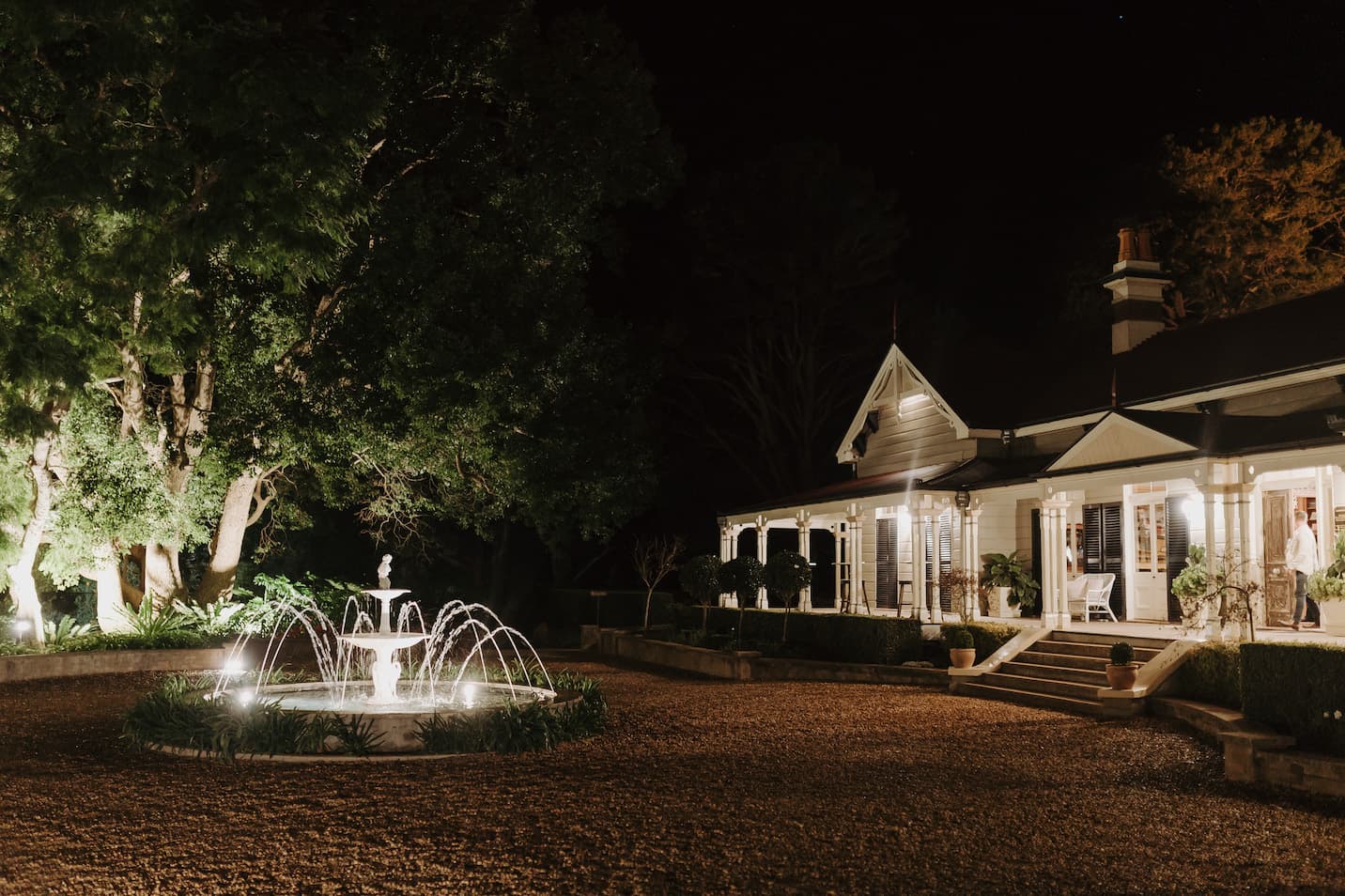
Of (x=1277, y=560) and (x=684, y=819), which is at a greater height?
(x=1277, y=560)

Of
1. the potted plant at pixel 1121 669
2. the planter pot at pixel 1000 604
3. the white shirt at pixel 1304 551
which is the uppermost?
the white shirt at pixel 1304 551

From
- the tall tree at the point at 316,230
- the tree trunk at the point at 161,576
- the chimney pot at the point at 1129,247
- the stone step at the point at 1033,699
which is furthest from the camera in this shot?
the chimney pot at the point at 1129,247

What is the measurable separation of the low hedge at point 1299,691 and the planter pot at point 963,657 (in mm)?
6631

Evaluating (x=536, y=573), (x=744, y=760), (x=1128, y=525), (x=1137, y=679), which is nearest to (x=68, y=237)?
(x=744, y=760)

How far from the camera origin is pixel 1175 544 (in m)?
19.5

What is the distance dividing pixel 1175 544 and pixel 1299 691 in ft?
29.5

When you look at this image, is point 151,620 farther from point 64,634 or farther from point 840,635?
point 840,635

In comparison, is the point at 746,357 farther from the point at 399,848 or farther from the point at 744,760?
the point at 399,848

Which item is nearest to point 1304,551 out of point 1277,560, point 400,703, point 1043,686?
point 1277,560

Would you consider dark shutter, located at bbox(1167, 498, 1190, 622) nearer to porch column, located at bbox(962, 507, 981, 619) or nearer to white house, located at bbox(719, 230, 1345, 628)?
white house, located at bbox(719, 230, 1345, 628)

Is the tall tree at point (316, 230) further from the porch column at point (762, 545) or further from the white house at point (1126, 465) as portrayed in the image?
the white house at point (1126, 465)

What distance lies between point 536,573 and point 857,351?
13011mm

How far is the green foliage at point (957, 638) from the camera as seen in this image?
1847cm

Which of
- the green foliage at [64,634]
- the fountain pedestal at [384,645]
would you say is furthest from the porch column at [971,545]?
the green foliage at [64,634]
